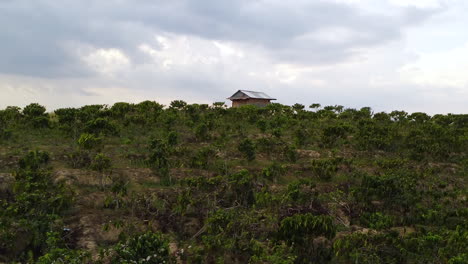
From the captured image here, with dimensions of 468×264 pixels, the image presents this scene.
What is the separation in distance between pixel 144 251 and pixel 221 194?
12.4 ft

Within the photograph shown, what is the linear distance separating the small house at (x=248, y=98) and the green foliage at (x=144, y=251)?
25.1m

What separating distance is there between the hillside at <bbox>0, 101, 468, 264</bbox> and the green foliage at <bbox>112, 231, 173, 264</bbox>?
26 mm

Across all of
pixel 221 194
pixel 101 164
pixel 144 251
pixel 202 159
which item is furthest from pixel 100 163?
pixel 144 251

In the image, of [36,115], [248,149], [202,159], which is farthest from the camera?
[36,115]

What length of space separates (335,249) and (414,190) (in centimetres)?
467

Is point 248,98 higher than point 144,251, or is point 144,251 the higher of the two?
point 248,98

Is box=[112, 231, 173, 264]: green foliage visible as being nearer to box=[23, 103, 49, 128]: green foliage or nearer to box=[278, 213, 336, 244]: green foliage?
box=[278, 213, 336, 244]: green foliage

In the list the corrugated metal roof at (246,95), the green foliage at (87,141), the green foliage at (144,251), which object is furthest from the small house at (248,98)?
the green foliage at (144,251)

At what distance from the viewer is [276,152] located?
13.9 meters

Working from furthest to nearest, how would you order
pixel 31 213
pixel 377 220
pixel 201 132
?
pixel 201 132, pixel 377 220, pixel 31 213

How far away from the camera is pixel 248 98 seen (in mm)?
31109

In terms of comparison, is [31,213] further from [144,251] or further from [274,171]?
[274,171]

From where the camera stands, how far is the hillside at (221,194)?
23.4ft

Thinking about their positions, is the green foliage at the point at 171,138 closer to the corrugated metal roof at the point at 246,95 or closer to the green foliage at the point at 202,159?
the green foliage at the point at 202,159
